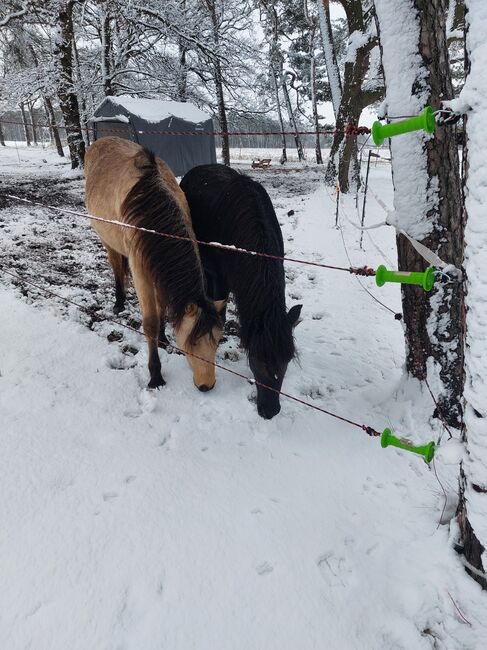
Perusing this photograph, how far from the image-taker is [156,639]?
147 centimetres

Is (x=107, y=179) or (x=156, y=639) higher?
(x=107, y=179)

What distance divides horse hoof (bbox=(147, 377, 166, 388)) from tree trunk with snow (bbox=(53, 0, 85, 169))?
12.3 metres

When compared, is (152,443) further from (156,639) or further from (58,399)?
(156,639)

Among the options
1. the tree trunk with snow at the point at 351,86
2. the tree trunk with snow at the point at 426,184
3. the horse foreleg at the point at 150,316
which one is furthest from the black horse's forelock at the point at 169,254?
the tree trunk with snow at the point at 351,86

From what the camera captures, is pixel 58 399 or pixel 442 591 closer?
pixel 442 591

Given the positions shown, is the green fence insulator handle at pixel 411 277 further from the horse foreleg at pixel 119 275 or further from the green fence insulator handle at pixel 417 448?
the horse foreleg at pixel 119 275

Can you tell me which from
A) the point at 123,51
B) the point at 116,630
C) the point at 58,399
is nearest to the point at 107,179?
the point at 58,399

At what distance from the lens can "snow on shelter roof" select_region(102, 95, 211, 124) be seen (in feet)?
46.6

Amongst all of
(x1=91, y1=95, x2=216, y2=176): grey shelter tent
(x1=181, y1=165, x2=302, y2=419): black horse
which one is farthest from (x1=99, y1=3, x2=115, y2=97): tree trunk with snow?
(x1=181, y1=165, x2=302, y2=419): black horse

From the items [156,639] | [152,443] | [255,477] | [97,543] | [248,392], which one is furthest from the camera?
[248,392]

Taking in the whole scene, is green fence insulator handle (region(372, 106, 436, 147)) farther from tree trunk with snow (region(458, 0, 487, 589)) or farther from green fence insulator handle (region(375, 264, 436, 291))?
green fence insulator handle (region(375, 264, 436, 291))

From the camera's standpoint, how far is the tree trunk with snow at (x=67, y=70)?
1259 cm

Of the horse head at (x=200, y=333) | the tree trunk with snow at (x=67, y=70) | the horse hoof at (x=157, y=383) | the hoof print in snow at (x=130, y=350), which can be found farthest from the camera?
the tree trunk with snow at (x=67, y=70)

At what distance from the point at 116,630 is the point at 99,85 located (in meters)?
19.3
